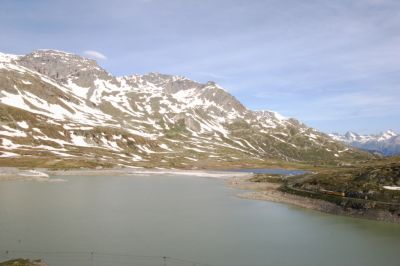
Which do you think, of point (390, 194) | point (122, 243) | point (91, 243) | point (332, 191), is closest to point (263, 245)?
point (122, 243)

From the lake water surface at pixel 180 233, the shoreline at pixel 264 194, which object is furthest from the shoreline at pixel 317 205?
the lake water surface at pixel 180 233

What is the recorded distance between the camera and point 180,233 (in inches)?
2124

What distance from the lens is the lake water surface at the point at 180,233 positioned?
42.9 metres

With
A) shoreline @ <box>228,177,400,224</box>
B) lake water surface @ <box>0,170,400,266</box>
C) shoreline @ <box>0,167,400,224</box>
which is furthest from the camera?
shoreline @ <box>0,167,400,224</box>

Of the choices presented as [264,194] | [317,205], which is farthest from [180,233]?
A: [264,194]

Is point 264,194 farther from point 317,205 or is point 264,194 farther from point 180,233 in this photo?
point 180,233

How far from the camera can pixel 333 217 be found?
72562 mm

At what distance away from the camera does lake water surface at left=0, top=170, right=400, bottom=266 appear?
141 feet

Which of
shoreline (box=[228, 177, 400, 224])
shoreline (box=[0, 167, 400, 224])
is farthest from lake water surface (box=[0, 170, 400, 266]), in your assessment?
shoreline (box=[0, 167, 400, 224])

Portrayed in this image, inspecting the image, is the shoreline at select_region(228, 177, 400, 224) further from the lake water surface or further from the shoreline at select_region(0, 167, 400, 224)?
the lake water surface

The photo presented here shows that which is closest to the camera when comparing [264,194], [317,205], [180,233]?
[180,233]

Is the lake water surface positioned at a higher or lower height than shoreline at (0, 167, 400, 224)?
lower

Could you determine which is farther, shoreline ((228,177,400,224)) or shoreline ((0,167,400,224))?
shoreline ((0,167,400,224))

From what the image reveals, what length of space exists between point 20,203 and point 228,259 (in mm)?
46970
